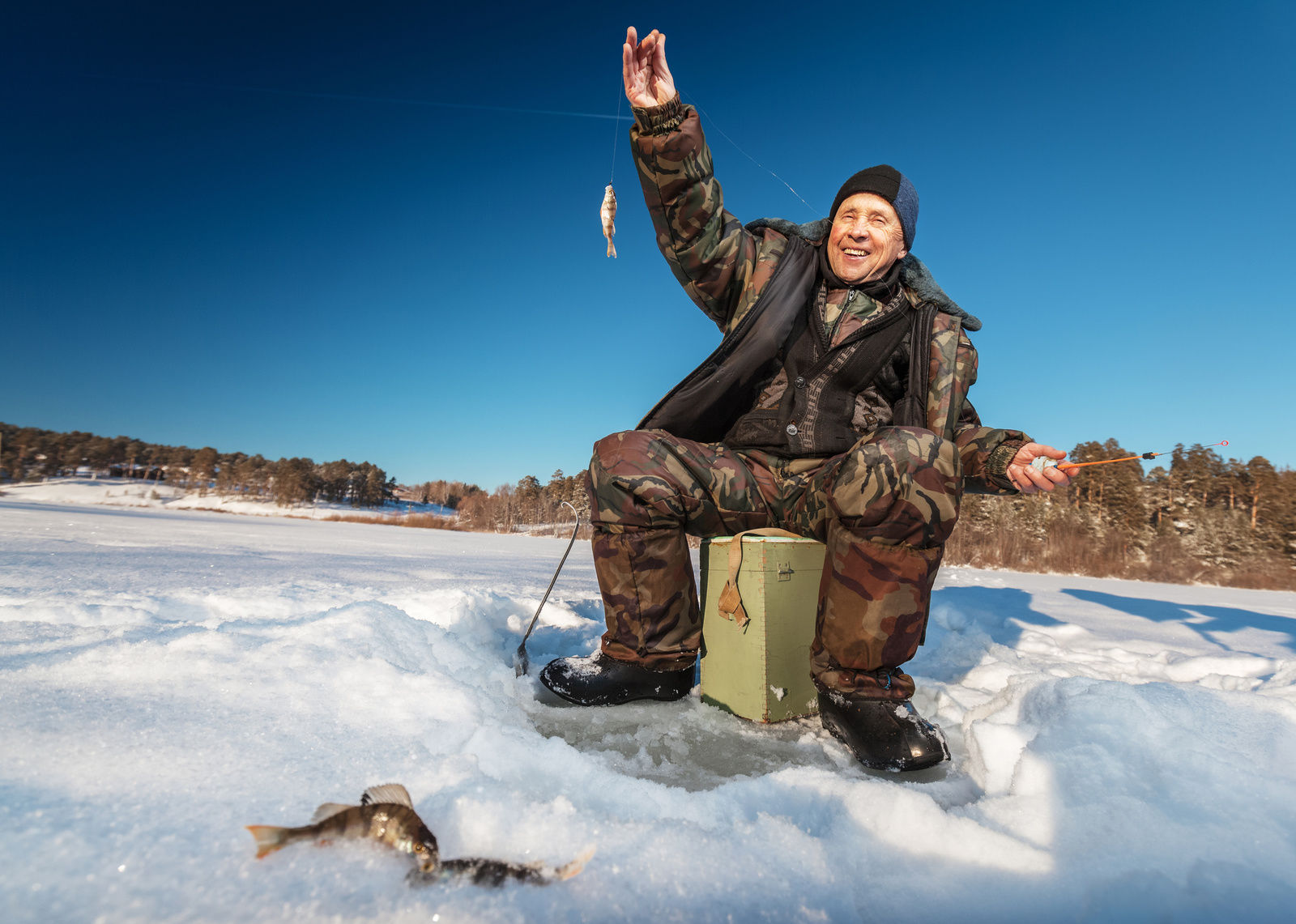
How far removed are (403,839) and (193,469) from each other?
282 feet

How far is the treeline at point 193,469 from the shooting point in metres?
59.6

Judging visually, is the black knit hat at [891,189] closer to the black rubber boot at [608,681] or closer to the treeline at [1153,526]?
the black rubber boot at [608,681]

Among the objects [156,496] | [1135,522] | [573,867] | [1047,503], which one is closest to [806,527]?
[573,867]

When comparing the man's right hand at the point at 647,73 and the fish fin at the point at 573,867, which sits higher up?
the man's right hand at the point at 647,73

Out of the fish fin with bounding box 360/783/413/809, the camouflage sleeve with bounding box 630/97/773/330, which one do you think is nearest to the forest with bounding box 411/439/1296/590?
the camouflage sleeve with bounding box 630/97/773/330

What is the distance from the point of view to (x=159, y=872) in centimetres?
63

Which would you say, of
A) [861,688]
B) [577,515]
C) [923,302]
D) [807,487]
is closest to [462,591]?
[577,515]

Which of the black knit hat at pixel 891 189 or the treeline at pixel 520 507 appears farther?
the treeline at pixel 520 507

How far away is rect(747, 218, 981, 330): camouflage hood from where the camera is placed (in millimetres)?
2199

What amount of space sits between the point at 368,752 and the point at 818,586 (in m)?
1.23

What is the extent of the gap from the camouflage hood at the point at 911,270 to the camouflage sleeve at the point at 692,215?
0.24 ft

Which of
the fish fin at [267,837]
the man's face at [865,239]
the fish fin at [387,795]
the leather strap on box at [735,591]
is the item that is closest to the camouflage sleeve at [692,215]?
the man's face at [865,239]

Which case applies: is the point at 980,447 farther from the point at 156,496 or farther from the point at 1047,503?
the point at 156,496

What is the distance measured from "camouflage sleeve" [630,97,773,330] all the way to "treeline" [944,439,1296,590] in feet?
20.6
